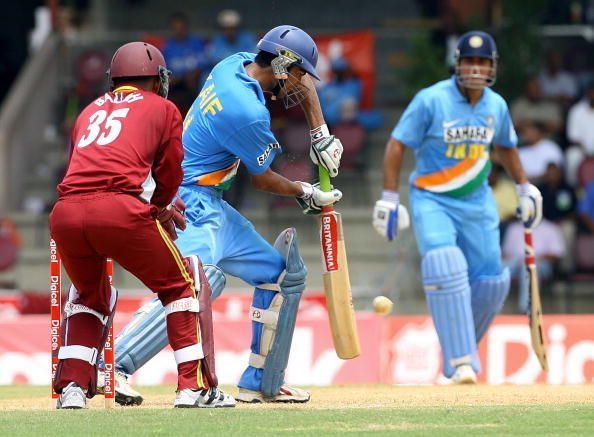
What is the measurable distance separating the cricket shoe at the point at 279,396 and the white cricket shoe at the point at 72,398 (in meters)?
1.18

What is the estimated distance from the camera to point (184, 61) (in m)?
18.6

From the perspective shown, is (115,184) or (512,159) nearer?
(115,184)

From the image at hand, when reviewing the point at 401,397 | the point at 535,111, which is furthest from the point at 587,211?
the point at 401,397

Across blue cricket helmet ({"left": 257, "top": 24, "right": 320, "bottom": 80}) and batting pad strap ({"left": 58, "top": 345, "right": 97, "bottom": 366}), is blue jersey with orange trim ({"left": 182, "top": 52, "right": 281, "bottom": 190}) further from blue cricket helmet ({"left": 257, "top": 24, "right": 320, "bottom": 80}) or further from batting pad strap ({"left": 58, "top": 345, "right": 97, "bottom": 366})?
batting pad strap ({"left": 58, "top": 345, "right": 97, "bottom": 366})

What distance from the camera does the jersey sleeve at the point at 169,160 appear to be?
7.86 meters

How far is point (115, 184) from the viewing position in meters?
7.74

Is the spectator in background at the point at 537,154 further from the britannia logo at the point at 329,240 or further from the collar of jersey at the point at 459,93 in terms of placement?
the britannia logo at the point at 329,240

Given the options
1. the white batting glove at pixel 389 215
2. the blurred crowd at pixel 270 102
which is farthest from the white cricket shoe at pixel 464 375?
the blurred crowd at pixel 270 102

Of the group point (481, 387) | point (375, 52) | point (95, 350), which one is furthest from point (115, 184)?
point (375, 52)

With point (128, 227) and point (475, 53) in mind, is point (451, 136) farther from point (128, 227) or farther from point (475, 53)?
point (128, 227)

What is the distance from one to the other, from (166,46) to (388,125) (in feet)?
9.43

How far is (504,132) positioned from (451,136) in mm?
487

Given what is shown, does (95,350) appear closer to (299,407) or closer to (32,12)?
(299,407)

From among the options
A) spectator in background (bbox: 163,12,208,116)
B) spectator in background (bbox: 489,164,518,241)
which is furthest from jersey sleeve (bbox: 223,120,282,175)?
spectator in background (bbox: 163,12,208,116)
